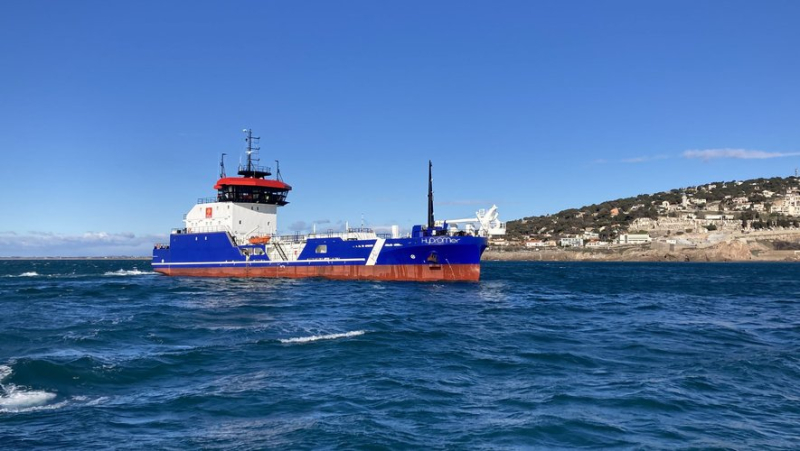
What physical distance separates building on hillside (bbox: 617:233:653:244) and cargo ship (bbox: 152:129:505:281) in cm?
11969

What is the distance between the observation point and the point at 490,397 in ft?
40.8

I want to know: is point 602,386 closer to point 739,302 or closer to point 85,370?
point 85,370

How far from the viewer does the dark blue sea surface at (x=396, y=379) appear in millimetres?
10039

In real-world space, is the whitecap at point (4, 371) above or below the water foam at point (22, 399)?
above

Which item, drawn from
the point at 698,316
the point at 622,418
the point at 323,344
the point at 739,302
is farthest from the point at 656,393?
Result: the point at 739,302

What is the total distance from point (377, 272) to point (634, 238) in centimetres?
12773

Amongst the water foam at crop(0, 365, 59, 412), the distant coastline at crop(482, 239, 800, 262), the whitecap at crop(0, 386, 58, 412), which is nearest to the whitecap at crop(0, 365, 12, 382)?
the water foam at crop(0, 365, 59, 412)

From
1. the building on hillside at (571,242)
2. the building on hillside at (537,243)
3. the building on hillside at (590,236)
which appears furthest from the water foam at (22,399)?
the building on hillside at (590,236)

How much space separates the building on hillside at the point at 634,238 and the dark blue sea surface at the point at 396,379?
134 metres

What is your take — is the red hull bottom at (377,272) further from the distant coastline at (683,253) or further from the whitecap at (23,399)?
the distant coastline at (683,253)

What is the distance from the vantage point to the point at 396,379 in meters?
14.0

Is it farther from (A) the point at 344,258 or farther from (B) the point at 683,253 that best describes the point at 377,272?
(B) the point at 683,253

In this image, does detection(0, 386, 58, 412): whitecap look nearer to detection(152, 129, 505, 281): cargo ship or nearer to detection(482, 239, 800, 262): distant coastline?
detection(152, 129, 505, 281): cargo ship

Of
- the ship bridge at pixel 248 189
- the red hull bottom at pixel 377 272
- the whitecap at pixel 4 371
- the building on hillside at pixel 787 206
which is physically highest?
the building on hillside at pixel 787 206
